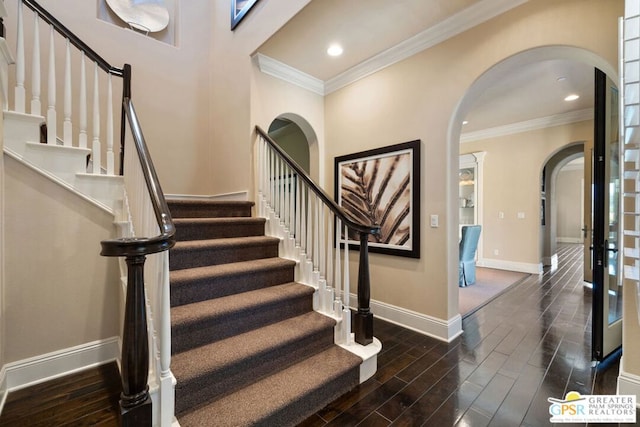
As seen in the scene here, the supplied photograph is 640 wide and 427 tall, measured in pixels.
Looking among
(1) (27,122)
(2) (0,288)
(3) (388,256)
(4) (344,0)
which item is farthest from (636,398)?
(1) (27,122)

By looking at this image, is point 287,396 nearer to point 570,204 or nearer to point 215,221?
point 215,221

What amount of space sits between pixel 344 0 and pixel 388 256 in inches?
98.8

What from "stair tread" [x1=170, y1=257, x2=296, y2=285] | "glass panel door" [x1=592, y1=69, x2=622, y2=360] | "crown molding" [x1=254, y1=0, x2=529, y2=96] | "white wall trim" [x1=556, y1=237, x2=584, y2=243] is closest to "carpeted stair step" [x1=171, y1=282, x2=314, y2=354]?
"stair tread" [x1=170, y1=257, x2=296, y2=285]

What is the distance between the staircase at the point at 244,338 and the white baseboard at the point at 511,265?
498 centimetres

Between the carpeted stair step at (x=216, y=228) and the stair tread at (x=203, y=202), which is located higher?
the stair tread at (x=203, y=202)

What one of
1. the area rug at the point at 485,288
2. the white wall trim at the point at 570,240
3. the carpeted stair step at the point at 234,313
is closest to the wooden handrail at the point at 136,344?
the carpeted stair step at the point at 234,313

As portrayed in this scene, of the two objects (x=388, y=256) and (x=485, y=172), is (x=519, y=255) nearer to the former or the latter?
(x=485, y=172)

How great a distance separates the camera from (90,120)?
9.88 ft

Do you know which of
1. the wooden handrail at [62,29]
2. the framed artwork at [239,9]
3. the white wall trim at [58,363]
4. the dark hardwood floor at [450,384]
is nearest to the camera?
the dark hardwood floor at [450,384]

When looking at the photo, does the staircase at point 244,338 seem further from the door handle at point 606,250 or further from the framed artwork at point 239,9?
the framed artwork at point 239,9

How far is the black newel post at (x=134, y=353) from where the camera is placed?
1.13m

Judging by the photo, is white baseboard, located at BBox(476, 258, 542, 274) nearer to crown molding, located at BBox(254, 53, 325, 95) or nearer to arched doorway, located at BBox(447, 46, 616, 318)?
arched doorway, located at BBox(447, 46, 616, 318)

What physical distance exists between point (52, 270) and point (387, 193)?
302 centimetres

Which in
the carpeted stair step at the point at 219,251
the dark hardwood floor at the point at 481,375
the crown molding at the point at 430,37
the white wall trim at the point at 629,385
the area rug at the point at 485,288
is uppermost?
the crown molding at the point at 430,37
